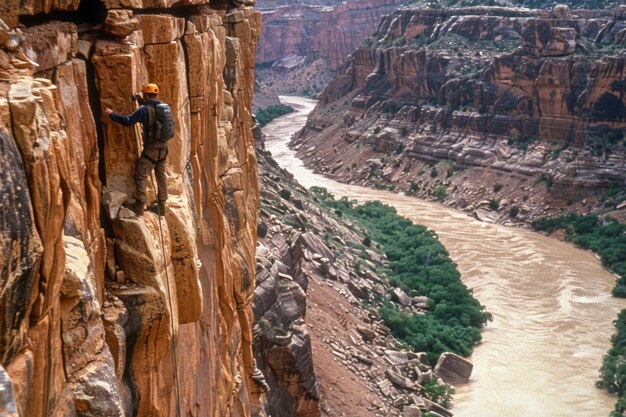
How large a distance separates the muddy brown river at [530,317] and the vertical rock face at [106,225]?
1969 cm

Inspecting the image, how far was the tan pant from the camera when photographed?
863 centimetres

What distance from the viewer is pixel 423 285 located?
42.7 metres

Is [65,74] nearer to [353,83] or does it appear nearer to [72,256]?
[72,256]

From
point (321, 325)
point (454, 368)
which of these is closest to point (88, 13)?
point (321, 325)

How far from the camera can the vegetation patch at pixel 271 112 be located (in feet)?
349

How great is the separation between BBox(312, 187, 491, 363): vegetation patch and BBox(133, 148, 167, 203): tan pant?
85.5 feet

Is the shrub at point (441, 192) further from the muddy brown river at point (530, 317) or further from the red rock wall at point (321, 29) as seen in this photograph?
the red rock wall at point (321, 29)

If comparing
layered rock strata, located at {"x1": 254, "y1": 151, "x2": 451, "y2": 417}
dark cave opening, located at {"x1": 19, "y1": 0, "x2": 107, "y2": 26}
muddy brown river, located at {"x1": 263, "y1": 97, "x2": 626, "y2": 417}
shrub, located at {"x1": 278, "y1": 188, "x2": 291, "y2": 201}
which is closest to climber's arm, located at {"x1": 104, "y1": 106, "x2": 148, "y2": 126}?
dark cave opening, located at {"x1": 19, "y1": 0, "x2": 107, "y2": 26}

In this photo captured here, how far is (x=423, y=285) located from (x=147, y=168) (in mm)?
35020

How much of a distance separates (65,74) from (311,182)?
215ft

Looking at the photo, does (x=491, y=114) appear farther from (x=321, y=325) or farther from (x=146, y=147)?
(x=146, y=147)

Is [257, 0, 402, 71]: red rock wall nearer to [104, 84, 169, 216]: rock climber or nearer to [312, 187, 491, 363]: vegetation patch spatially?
[312, 187, 491, 363]: vegetation patch

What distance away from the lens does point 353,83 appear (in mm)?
93375

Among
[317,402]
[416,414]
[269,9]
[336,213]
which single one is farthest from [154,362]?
[269,9]
